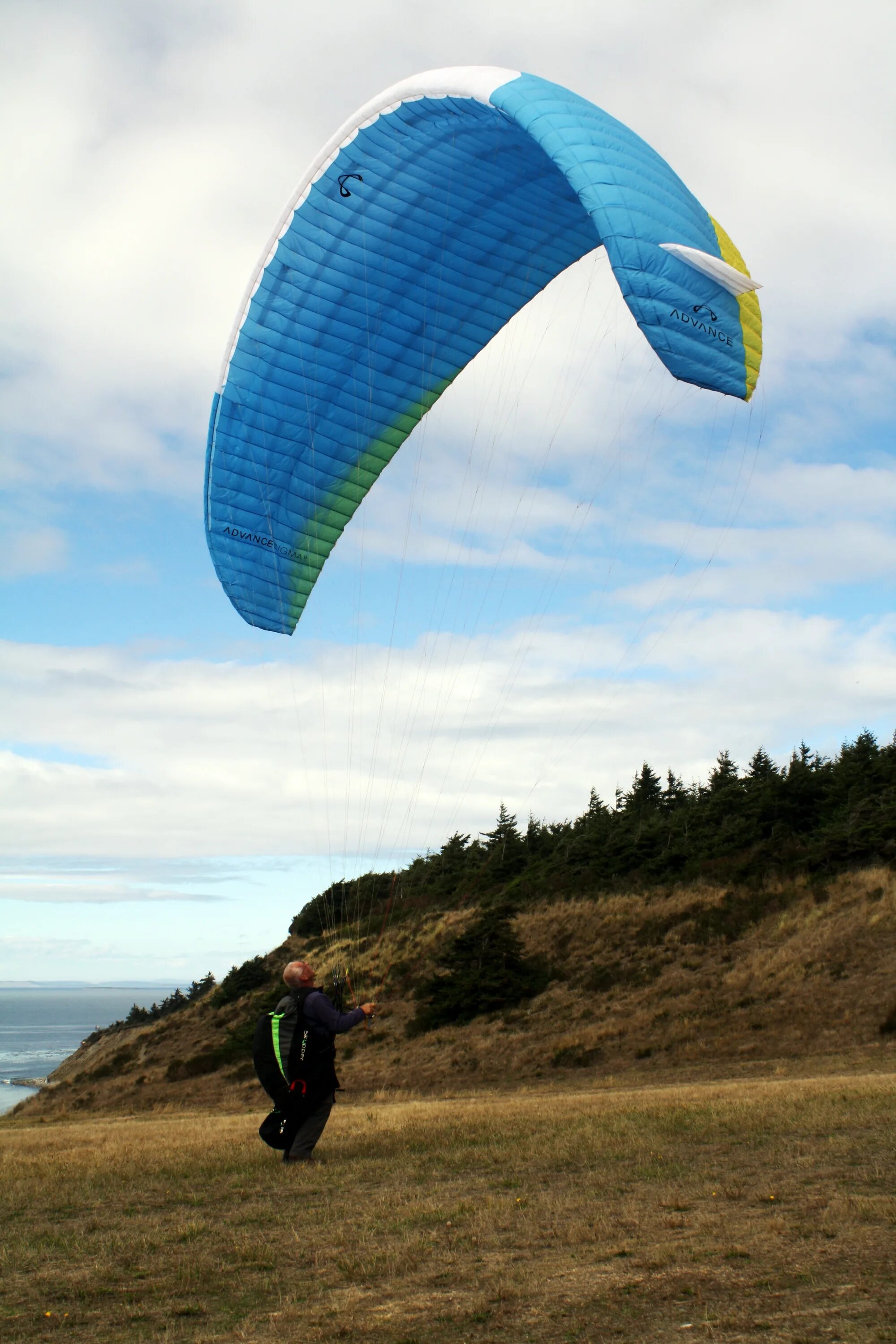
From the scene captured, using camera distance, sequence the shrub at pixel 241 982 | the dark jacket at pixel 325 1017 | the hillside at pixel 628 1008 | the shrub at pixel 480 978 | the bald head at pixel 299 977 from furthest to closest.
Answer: the shrub at pixel 241 982 → the shrub at pixel 480 978 → the hillside at pixel 628 1008 → the bald head at pixel 299 977 → the dark jacket at pixel 325 1017

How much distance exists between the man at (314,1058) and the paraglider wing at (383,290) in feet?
20.7

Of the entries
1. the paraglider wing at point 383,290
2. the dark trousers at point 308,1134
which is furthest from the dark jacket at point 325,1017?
the paraglider wing at point 383,290

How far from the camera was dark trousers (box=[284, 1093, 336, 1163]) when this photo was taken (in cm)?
760

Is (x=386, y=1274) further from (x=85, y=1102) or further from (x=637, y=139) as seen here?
(x=85, y=1102)

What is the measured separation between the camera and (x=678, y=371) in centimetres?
891

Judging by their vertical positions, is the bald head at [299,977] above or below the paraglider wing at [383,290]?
below

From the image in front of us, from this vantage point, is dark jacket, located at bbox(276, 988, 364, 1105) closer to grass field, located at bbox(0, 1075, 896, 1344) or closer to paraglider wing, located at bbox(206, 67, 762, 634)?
grass field, located at bbox(0, 1075, 896, 1344)

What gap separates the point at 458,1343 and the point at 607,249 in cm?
788

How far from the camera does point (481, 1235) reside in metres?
5.18

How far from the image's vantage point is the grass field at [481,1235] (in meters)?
3.88

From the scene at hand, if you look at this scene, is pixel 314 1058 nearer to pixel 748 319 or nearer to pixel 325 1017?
pixel 325 1017

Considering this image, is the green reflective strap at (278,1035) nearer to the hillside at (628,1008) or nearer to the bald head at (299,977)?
the bald head at (299,977)

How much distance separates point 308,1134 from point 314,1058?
0.57 metres

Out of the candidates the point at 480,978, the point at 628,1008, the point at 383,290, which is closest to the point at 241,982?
the point at 480,978
